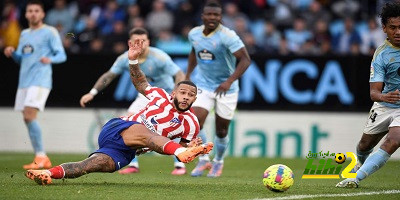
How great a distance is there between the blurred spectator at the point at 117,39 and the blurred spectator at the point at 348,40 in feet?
15.0

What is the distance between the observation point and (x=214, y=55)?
12836 millimetres

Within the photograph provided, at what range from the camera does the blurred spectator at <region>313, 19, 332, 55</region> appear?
18.5 metres

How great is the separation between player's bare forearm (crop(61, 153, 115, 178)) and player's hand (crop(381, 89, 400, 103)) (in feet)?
10.5

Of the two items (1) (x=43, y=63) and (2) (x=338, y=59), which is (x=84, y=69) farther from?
(2) (x=338, y=59)

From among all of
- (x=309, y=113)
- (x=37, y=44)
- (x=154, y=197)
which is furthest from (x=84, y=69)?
(x=154, y=197)

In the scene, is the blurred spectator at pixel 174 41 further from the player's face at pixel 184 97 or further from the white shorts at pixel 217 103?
the player's face at pixel 184 97

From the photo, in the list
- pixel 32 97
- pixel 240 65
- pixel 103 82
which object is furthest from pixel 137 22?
pixel 240 65

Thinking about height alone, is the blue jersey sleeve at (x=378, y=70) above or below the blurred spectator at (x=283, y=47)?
above

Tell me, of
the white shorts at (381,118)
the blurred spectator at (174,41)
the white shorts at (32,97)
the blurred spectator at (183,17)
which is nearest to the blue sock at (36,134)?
the white shorts at (32,97)

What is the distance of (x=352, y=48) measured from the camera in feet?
60.0

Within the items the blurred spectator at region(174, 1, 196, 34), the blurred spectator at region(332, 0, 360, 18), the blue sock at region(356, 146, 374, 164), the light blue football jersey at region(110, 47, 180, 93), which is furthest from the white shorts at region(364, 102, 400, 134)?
the blurred spectator at region(174, 1, 196, 34)

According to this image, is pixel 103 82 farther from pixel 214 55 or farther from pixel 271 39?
pixel 271 39

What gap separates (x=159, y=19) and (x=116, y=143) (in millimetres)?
9924

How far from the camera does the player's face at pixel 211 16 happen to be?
12484mm
